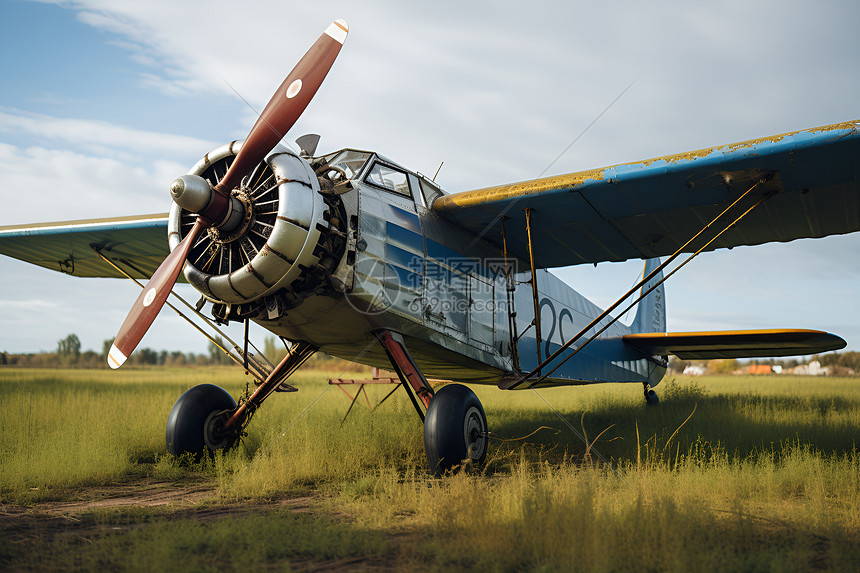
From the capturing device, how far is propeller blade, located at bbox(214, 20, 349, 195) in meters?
5.18

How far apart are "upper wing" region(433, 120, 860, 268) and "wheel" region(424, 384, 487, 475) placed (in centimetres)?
248

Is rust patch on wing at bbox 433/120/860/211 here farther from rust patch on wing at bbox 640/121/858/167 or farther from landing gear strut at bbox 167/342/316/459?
landing gear strut at bbox 167/342/316/459

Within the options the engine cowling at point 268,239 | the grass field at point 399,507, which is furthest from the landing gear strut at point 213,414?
the engine cowling at point 268,239

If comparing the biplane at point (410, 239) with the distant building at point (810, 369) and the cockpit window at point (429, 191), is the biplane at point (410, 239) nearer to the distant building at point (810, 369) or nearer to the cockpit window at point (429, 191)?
the cockpit window at point (429, 191)

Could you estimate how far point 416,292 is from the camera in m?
6.38

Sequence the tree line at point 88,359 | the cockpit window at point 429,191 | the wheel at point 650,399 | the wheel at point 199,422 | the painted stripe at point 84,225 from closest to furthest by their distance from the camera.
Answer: the wheel at point 199,422
the cockpit window at point 429,191
the painted stripe at point 84,225
the wheel at point 650,399
the tree line at point 88,359

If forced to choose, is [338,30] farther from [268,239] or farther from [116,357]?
[116,357]

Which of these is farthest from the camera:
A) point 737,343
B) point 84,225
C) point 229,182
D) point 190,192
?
point 737,343

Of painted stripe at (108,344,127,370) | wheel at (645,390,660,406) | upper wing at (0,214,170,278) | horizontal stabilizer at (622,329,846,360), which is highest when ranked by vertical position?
upper wing at (0,214,170,278)

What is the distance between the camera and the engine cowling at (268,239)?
16.7 ft

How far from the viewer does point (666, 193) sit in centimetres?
681

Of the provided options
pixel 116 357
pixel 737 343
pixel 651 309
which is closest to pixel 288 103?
pixel 116 357

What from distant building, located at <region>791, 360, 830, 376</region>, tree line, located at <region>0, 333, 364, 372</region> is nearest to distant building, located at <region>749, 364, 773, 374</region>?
distant building, located at <region>791, 360, 830, 376</region>

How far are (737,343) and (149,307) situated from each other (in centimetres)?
993
